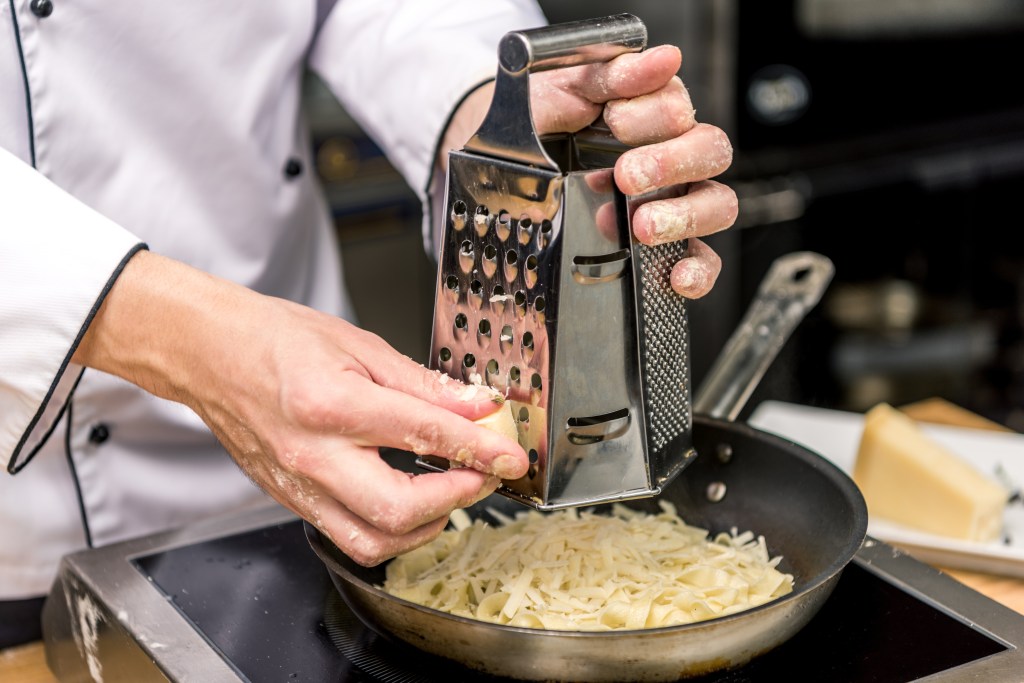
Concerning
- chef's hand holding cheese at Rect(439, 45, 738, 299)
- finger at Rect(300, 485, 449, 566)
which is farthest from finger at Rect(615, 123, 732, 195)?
finger at Rect(300, 485, 449, 566)

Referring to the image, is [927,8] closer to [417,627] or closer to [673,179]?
[673,179]

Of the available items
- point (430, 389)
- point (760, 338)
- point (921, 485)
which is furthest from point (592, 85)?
point (921, 485)

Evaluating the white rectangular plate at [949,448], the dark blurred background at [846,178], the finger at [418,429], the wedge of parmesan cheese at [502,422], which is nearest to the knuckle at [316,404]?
the finger at [418,429]

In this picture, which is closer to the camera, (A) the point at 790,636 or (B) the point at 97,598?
(A) the point at 790,636

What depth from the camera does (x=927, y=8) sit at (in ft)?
9.57

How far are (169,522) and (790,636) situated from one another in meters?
0.80

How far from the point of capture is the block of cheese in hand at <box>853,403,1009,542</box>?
4.51ft

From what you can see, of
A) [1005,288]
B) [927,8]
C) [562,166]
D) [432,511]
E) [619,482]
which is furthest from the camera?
[1005,288]

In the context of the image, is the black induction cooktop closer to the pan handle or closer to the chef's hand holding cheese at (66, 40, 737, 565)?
the chef's hand holding cheese at (66, 40, 737, 565)

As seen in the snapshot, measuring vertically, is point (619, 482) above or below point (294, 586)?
above

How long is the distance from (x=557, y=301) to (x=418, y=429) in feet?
0.50

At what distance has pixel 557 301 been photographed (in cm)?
95

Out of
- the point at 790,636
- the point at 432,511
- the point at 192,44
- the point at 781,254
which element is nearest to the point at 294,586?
the point at 432,511

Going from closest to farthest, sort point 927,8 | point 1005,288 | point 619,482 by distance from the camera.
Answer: point 619,482
point 927,8
point 1005,288
